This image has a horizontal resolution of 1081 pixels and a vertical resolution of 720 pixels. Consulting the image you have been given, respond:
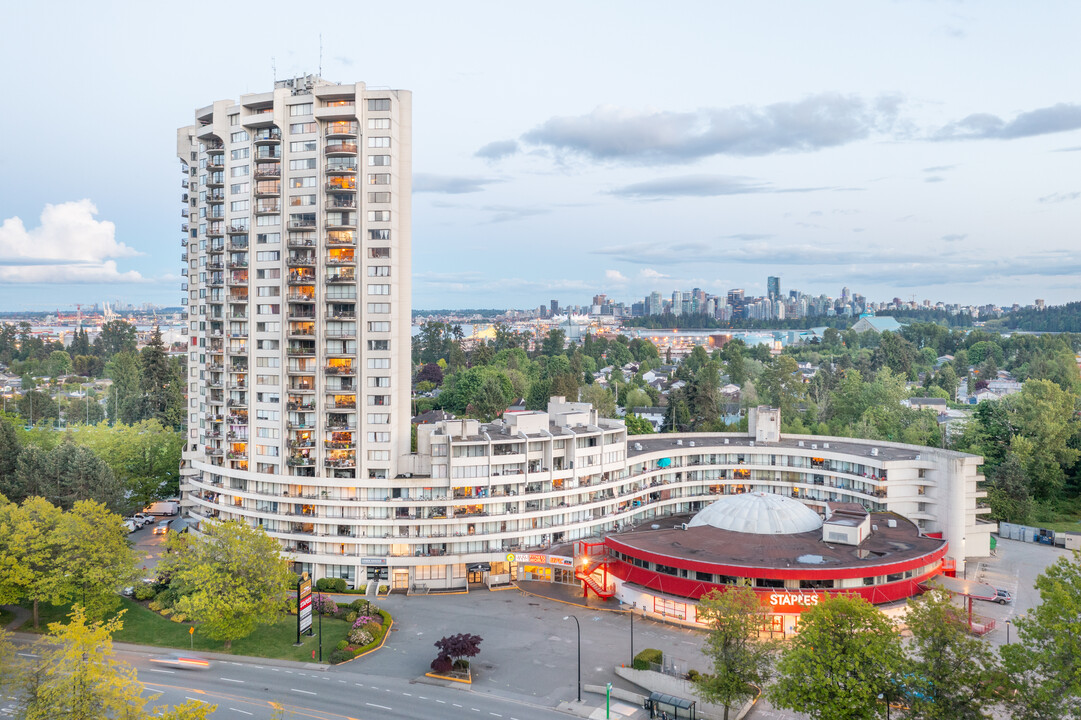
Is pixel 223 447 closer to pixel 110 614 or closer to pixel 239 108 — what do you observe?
pixel 110 614

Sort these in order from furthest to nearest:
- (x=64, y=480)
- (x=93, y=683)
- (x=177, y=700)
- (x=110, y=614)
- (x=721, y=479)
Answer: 1. (x=721, y=479)
2. (x=64, y=480)
3. (x=110, y=614)
4. (x=177, y=700)
5. (x=93, y=683)

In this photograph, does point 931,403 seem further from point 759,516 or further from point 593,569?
point 593,569

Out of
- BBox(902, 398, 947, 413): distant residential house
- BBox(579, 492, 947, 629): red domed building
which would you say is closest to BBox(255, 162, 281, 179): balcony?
BBox(579, 492, 947, 629): red domed building

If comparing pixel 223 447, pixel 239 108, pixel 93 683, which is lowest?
pixel 93 683

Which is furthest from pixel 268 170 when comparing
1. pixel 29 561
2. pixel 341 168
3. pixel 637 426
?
pixel 637 426

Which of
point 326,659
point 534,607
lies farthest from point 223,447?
point 534,607

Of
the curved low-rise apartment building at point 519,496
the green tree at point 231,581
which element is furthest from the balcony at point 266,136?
the green tree at point 231,581

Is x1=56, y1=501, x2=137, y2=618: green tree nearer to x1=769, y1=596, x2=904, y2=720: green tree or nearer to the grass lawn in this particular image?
the grass lawn
